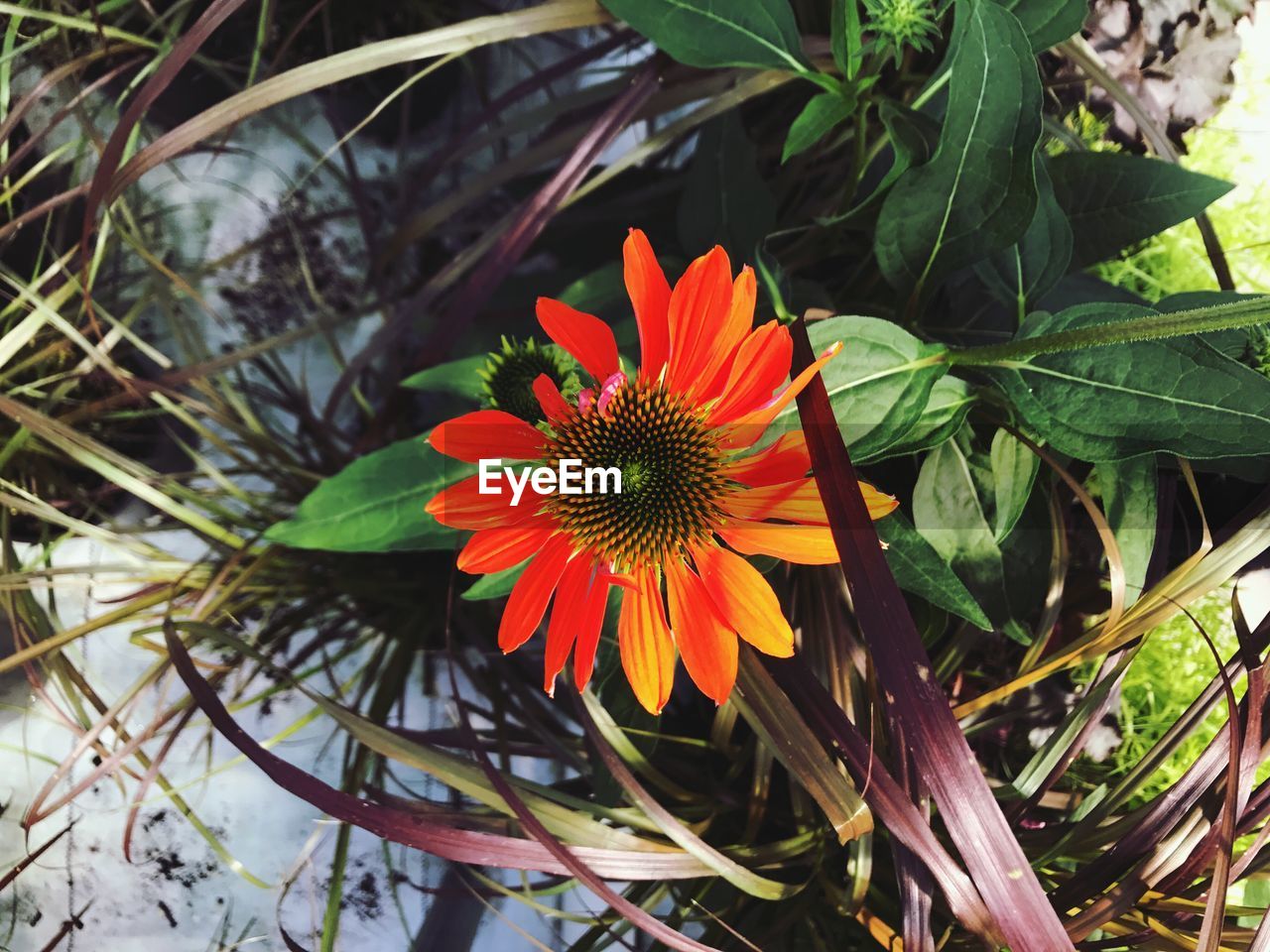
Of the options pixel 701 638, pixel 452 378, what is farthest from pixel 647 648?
pixel 452 378

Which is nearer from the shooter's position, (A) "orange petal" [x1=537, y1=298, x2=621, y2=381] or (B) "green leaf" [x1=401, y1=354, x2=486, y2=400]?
(A) "orange petal" [x1=537, y1=298, x2=621, y2=381]

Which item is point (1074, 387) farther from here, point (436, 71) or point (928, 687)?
point (436, 71)

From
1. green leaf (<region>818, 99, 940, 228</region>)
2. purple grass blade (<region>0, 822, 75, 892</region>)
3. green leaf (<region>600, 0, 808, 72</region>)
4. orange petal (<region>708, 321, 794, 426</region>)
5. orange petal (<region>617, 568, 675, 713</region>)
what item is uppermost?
green leaf (<region>600, 0, 808, 72</region>)

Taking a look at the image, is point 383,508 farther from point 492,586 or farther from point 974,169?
point 974,169

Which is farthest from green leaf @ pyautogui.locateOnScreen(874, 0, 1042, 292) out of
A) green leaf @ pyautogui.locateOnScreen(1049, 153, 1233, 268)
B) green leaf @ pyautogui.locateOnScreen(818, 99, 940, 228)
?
green leaf @ pyautogui.locateOnScreen(1049, 153, 1233, 268)

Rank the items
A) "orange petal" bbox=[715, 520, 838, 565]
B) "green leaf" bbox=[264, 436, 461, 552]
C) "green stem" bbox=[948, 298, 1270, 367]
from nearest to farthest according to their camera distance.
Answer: "green stem" bbox=[948, 298, 1270, 367] → "orange petal" bbox=[715, 520, 838, 565] → "green leaf" bbox=[264, 436, 461, 552]

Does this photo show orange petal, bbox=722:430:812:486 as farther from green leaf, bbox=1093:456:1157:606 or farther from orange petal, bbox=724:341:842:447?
green leaf, bbox=1093:456:1157:606
